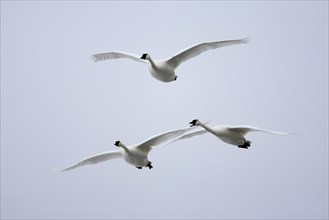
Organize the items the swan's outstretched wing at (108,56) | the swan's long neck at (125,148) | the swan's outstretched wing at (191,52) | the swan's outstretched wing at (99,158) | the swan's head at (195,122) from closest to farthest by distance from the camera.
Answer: the swan's head at (195,122), the swan's outstretched wing at (191,52), the swan's long neck at (125,148), the swan's outstretched wing at (99,158), the swan's outstretched wing at (108,56)

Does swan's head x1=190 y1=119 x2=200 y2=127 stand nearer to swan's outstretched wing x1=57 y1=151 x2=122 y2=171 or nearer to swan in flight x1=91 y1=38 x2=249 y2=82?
swan in flight x1=91 y1=38 x2=249 y2=82

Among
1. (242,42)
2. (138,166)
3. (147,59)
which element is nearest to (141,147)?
(138,166)

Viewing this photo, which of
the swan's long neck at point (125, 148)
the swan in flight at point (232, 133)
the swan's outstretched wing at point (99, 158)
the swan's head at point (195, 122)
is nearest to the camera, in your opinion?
the swan in flight at point (232, 133)

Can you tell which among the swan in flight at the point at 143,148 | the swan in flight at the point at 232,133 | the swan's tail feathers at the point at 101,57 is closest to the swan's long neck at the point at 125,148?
the swan in flight at the point at 143,148

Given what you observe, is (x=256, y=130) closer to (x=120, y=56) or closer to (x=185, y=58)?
(x=185, y=58)

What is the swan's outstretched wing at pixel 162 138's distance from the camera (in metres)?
34.4

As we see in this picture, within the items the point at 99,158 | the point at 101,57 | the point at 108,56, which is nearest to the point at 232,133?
the point at 99,158

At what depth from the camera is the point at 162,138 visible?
3491 cm

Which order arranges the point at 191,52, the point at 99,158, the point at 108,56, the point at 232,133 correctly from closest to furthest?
1. the point at 232,133
2. the point at 191,52
3. the point at 99,158
4. the point at 108,56

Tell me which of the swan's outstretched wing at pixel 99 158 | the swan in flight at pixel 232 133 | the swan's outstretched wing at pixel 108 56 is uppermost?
the swan's outstretched wing at pixel 108 56

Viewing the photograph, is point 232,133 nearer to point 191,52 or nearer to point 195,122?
point 195,122

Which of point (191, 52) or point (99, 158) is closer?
point (191, 52)

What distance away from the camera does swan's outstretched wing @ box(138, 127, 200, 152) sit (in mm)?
34406

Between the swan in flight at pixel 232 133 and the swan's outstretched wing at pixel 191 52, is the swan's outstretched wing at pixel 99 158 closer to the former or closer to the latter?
the swan's outstretched wing at pixel 191 52
